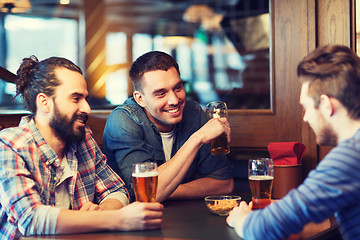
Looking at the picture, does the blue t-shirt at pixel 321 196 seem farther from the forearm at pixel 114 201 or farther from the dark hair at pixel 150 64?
the dark hair at pixel 150 64

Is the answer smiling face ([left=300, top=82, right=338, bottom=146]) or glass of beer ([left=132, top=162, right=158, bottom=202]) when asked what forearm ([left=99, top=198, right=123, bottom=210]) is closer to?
glass of beer ([left=132, top=162, right=158, bottom=202])

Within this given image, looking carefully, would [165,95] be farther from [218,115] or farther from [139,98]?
[218,115]

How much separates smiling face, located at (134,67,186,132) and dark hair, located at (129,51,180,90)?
2 cm

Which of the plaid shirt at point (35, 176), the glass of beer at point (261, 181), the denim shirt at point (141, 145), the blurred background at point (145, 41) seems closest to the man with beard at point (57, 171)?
the plaid shirt at point (35, 176)

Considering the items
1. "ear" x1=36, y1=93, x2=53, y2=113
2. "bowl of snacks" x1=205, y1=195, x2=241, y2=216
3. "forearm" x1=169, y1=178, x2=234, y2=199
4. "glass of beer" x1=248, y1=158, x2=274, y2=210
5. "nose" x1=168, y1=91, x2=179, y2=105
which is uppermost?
"ear" x1=36, y1=93, x2=53, y2=113

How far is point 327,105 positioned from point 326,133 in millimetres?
93

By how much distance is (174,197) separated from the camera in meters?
2.10

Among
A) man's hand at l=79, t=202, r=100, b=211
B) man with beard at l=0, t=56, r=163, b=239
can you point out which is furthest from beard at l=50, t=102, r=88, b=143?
man's hand at l=79, t=202, r=100, b=211

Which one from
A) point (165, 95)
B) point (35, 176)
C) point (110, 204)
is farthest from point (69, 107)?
point (165, 95)

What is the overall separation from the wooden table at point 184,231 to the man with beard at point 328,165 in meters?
0.06

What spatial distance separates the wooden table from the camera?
1.44 m

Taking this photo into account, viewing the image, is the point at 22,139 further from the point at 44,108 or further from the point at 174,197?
the point at 174,197

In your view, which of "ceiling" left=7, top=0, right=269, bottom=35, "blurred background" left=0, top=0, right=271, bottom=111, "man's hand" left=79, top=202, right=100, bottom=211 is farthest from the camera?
"ceiling" left=7, top=0, right=269, bottom=35

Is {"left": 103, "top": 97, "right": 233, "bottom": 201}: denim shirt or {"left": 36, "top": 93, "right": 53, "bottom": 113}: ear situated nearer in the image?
{"left": 36, "top": 93, "right": 53, "bottom": 113}: ear
